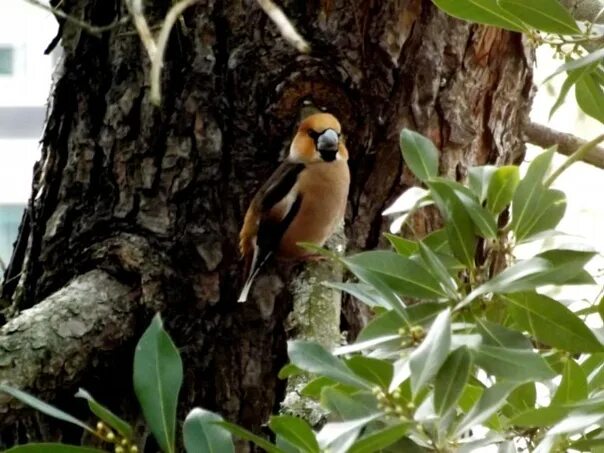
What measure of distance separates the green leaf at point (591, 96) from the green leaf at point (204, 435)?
53cm

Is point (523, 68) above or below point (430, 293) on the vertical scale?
above

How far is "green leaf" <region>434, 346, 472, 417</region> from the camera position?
2.66 ft

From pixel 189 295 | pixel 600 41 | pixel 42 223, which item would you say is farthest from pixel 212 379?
pixel 600 41

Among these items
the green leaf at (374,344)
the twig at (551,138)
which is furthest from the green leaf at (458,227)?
the twig at (551,138)

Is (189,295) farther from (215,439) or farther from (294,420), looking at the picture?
(294,420)

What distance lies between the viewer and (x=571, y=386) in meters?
0.93

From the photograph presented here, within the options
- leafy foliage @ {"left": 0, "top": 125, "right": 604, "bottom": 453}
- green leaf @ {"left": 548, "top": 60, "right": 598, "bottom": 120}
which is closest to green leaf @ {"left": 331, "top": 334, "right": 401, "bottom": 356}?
leafy foliage @ {"left": 0, "top": 125, "right": 604, "bottom": 453}

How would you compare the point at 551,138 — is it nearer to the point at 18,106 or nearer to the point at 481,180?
the point at 481,180

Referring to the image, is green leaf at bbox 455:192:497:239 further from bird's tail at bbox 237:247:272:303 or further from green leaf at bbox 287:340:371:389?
bird's tail at bbox 237:247:272:303

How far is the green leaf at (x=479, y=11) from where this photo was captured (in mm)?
1034

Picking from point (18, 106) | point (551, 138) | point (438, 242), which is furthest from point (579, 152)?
point (18, 106)

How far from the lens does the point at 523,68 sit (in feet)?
5.41

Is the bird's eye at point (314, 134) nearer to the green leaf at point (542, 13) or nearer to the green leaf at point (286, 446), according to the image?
the green leaf at point (542, 13)

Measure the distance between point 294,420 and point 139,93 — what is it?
2.63 feet
